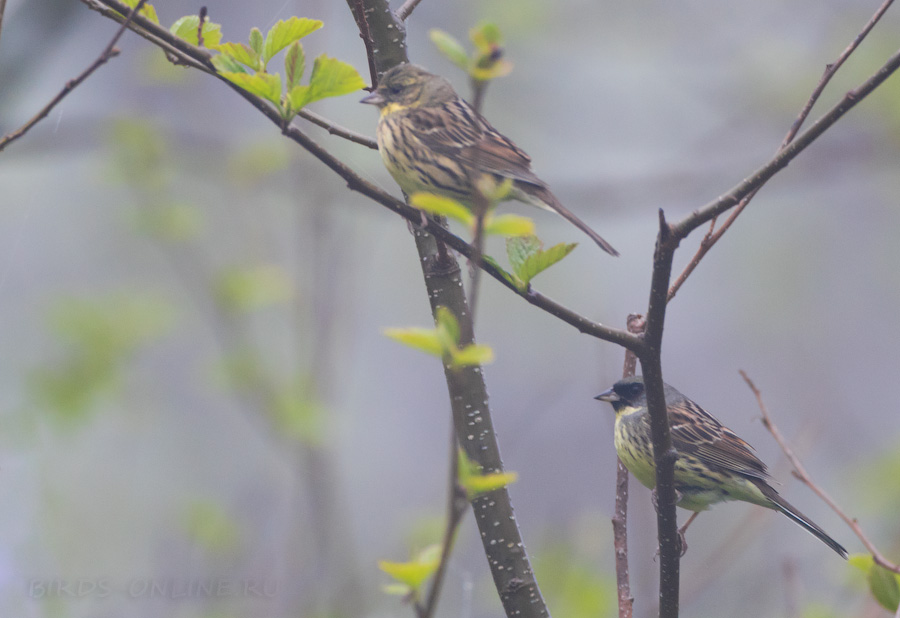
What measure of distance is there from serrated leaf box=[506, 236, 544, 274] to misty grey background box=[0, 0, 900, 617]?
253 cm

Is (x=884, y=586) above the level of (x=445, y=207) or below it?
below

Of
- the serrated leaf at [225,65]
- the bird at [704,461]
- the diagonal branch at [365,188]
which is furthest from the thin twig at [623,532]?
the serrated leaf at [225,65]

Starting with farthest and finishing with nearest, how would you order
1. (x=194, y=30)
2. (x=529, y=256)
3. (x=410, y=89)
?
(x=410, y=89) → (x=194, y=30) → (x=529, y=256)

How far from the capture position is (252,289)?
426 centimetres

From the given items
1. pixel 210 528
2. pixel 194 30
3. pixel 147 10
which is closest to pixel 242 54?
pixel 194 30

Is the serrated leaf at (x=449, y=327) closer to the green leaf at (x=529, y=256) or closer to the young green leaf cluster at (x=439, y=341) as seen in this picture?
the young green leaf cluster at (x=439, y=341)

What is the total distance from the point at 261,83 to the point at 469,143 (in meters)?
1.26

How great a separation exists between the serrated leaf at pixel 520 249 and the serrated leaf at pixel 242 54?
1.90ft

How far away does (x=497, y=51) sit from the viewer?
44.6 inches

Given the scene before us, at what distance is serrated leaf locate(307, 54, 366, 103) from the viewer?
1.47m

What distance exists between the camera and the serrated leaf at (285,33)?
1535 millimetres

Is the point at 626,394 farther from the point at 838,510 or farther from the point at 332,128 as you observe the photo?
the point at 332,128

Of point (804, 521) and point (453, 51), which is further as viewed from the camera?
point (804, 521)

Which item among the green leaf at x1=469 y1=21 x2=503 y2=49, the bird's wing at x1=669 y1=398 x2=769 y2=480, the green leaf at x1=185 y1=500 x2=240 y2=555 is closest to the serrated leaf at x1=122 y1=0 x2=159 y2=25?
the green leaf at x1=469 y1=21 x2=503 y2=49
